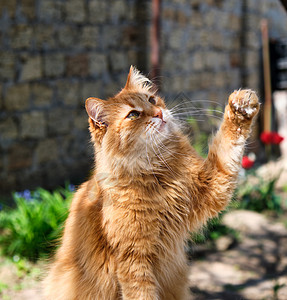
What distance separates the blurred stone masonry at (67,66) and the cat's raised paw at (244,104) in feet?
7.71

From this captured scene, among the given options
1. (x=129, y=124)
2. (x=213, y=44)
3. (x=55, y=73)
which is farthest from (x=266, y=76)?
(x=129, y=124)

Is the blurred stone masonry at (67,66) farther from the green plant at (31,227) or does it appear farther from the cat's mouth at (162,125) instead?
Result: the cat's mouth at (162,125)

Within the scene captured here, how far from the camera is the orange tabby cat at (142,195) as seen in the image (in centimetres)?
194

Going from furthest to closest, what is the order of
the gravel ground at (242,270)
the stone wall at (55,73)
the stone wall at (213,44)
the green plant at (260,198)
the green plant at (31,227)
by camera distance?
1. the stone wall at (213,44)
2. the green plant at (260,198)
3. the stone wall at (55,73)
4. the green plant at (31,227)
5. the gravel ground at (242,270)

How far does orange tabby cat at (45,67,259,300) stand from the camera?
1938 millimetres

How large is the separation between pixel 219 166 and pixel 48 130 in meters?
3.56

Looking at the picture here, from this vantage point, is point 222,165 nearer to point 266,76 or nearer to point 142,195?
→ point 142,195

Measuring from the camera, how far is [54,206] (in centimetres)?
362

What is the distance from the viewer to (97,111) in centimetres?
197

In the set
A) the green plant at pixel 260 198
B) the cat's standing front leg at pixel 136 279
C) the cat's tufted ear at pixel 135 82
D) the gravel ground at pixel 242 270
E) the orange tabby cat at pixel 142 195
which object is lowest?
the gravel ground at pixel 242 270

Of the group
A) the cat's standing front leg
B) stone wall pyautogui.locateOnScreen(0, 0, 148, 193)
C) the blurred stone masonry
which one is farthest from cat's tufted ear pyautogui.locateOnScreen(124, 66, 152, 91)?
stone wall pyautogui.locateOnScreen(0, 0, 148, 193)

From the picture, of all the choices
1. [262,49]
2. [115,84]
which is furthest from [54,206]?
[262,49]

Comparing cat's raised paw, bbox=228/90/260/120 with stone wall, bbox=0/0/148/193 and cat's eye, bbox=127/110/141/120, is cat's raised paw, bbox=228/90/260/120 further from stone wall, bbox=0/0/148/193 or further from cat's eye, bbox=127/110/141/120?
stone wall, bbox=0/0/148/193

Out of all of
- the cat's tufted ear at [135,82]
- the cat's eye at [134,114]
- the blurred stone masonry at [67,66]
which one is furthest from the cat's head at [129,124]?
the blurred stone masonry at [67,66]
